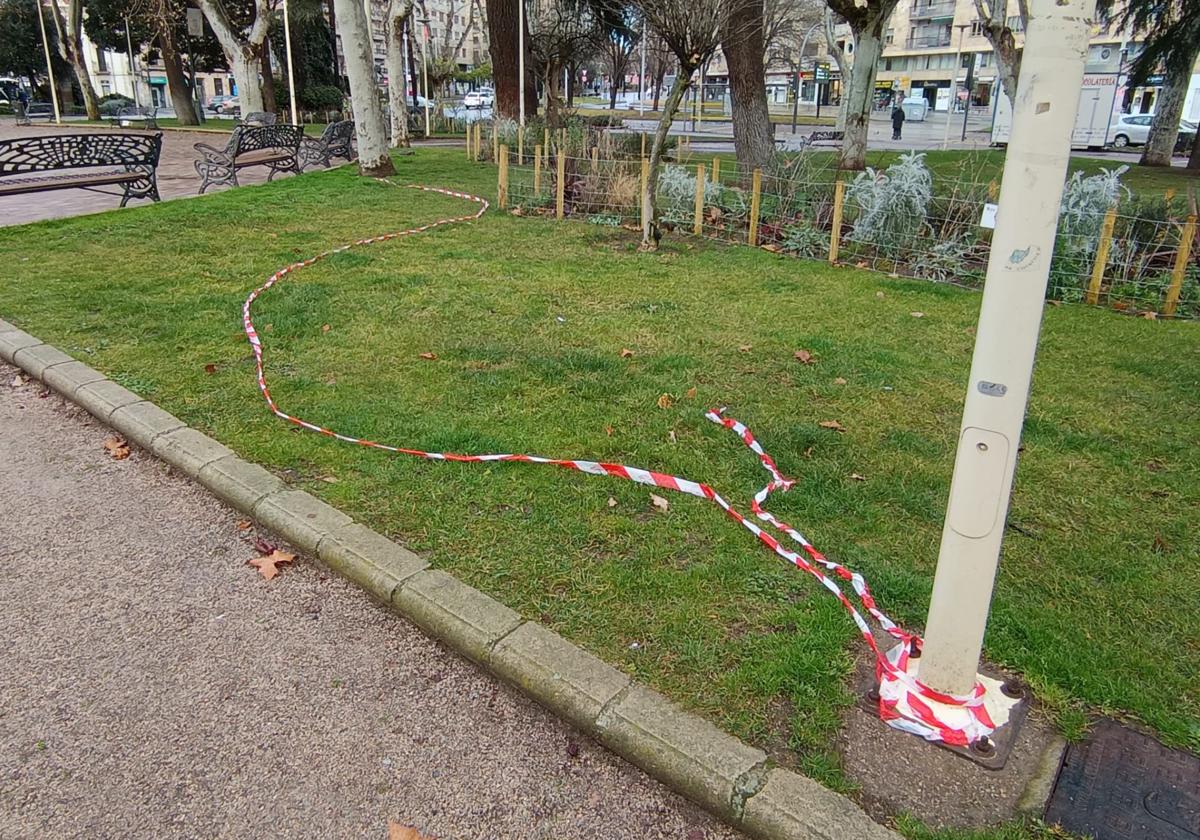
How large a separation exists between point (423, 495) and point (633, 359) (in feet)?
7.73

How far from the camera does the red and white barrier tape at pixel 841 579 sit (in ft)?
8.05

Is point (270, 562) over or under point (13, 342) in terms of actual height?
under

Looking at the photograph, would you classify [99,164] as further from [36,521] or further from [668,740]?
[668,740]

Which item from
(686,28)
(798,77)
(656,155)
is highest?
(798,77)

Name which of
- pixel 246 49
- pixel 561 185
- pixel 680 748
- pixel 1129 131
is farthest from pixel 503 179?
pixel 1129 131

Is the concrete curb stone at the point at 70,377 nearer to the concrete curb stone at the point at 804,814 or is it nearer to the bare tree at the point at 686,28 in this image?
the concrete curb stone at the point at 804,814

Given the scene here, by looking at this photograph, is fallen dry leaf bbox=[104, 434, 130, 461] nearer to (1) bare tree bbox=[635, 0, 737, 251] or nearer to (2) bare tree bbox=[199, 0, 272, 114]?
(1) bare tree bbox=[635, 0, 737, 251]

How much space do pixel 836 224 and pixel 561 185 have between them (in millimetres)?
4199

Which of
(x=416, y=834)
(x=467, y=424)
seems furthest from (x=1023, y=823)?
(x=467, y=424)

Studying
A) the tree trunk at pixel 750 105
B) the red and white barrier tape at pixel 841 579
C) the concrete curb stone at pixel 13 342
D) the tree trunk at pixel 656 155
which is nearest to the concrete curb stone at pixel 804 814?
the red and white barrier tape at pixel 841 579

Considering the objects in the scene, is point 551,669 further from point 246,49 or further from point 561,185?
point 246,49

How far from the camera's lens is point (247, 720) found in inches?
101

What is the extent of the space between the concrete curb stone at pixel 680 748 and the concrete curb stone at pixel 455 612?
53cm

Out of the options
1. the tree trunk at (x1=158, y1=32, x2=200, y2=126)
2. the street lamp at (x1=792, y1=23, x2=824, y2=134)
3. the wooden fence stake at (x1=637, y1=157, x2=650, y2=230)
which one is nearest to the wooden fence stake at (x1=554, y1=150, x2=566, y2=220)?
the wooden fence stake at (x1=637, y1=157, x2=650, y2=230)
